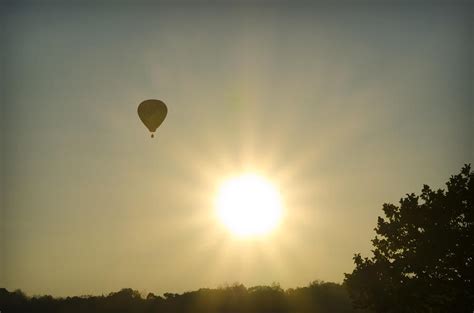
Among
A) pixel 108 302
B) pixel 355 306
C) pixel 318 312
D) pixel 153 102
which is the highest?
pixel 108 302

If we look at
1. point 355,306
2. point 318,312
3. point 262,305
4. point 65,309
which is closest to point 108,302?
point 65,309

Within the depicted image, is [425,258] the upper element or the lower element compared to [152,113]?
lower

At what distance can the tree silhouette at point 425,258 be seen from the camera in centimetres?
5169

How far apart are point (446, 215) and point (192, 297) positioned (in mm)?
108179

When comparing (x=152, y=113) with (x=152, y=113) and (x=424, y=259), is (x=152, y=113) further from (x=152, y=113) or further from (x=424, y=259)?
(x=424, y=259)

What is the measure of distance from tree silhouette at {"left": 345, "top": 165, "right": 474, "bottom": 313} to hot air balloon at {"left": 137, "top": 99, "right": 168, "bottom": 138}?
23.5m

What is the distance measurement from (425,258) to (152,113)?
28.4 m

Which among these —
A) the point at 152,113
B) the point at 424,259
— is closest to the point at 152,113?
the point at 152,113

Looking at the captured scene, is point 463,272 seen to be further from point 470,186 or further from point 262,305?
point 262,305

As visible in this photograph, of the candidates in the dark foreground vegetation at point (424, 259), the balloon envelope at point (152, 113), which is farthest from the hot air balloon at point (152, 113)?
the dark foreground vegetation at point (424, 259)

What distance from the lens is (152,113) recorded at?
69000 millimetres

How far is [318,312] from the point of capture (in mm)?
131875

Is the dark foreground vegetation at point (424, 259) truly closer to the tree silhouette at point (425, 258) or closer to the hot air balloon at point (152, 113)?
the tree silhouette at point (425, 258)

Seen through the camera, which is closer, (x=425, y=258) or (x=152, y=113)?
(x=425, y=258)
